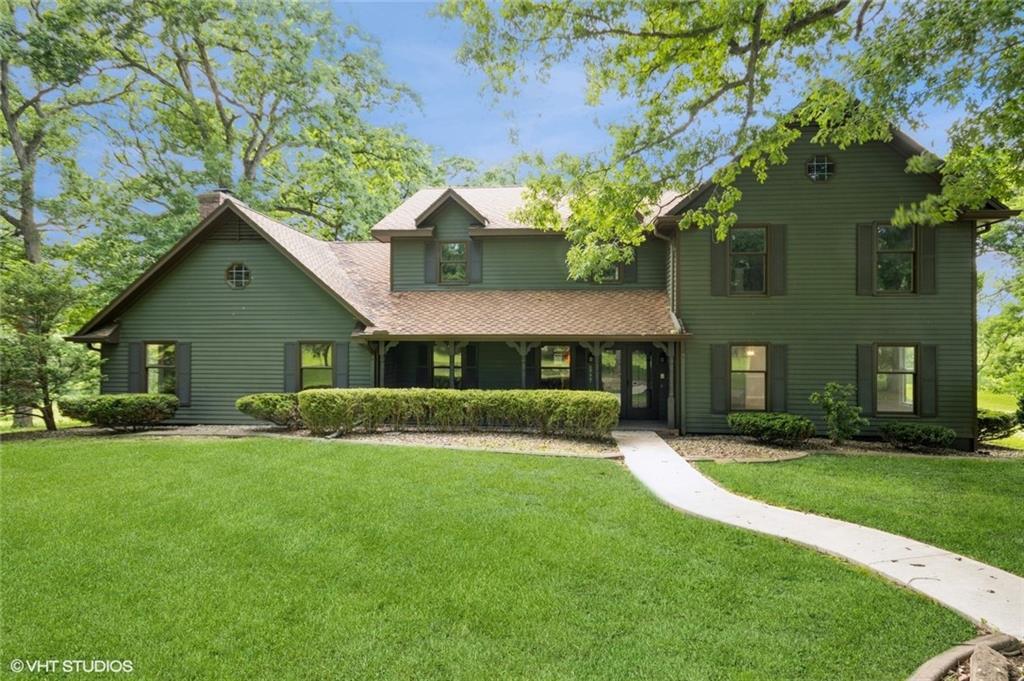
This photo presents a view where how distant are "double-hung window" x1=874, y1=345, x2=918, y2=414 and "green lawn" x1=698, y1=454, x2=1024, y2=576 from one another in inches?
98.7

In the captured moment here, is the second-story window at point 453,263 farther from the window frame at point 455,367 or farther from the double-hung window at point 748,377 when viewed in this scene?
the double-hung window at point 748,377

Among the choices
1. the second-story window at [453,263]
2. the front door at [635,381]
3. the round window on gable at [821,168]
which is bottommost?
the front door at [635,381]

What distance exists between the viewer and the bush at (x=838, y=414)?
454 inches

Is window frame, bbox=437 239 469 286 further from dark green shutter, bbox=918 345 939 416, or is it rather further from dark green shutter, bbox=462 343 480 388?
dark green shutter, bbox=918 345 939 416

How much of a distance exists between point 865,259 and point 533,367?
8.62 m

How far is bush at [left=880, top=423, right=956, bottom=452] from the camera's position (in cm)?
1153

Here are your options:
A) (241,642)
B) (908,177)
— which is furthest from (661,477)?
(908,177)

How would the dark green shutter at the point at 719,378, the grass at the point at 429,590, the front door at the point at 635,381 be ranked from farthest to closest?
the front door at the point at 635,381, the dark green shutter at the point at 719,378, the grass at the point at 429,590

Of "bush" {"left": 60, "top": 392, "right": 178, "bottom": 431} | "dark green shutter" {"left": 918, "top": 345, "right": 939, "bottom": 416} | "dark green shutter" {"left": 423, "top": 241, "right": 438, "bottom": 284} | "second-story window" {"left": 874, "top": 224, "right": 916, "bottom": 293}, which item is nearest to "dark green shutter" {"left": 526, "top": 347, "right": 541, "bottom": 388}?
"dark green shutter" {"left": 423, "top": 241, "right": 438, "bottom": 284}

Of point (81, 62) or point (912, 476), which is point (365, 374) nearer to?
point (912, 476)

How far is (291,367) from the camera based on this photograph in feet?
46.5

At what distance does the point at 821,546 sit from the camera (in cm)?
534

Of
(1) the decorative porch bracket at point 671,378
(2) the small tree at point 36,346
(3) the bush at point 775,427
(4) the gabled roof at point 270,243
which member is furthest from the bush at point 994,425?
(2) the small tree at point 36,346

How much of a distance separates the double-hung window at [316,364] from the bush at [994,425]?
16.8m
